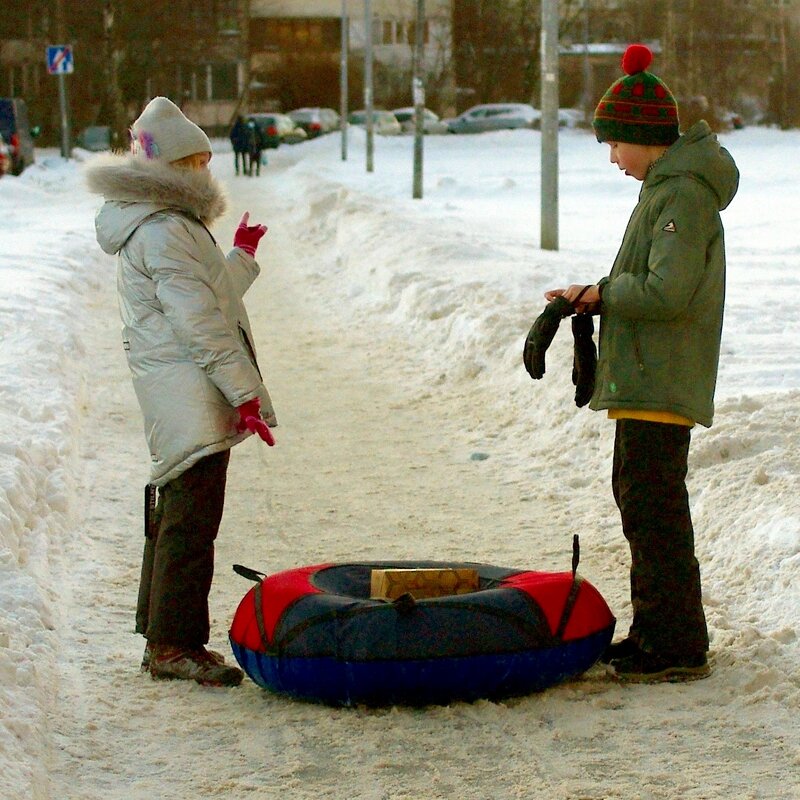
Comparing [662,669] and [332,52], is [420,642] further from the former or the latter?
[332,52]

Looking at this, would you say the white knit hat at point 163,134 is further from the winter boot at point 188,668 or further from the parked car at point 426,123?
the parked car at point 426,123

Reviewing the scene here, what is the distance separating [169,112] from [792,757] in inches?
99.8

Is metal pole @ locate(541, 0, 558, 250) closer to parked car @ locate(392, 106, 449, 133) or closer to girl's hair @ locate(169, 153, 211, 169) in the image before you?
girl's hair @ locate(169, 153, 211, 169)

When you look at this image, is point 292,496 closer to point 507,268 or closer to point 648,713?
point 648,713

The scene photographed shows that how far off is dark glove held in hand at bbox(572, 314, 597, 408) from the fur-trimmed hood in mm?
1177

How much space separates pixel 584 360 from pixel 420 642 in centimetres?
101

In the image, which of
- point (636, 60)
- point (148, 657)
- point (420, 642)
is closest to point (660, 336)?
point (636, 60)

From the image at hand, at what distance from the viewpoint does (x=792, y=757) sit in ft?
11.8

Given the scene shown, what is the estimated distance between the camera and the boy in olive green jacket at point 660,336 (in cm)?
392

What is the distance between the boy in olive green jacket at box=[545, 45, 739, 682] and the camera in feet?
12.9

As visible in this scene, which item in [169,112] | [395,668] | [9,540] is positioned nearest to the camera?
[395,668]

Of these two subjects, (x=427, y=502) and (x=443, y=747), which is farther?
(x=427, y=502)

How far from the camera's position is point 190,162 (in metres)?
4.27

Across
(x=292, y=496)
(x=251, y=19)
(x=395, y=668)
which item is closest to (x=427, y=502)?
(x=292, y=496)
